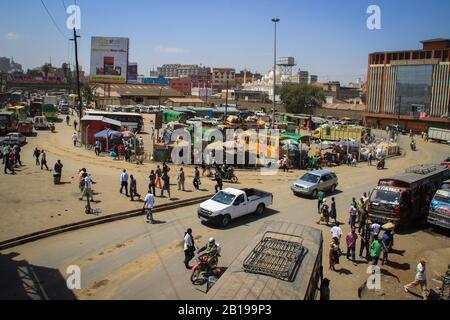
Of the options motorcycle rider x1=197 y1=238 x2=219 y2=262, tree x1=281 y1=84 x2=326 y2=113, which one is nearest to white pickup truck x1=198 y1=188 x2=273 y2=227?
motorcycle rider x1=197 y1=238 x2=219 y2=262

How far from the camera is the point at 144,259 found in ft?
44.1

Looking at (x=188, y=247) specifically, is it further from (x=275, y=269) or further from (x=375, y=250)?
(x=375, y=250)

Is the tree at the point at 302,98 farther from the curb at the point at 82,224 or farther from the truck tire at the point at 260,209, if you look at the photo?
the truck tire at the point at 260,209

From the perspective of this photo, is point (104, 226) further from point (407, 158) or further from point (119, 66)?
point (119, 66)

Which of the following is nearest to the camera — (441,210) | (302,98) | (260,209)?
(441,210)

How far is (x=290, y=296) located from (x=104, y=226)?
11.3m

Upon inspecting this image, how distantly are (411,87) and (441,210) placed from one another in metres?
70.6

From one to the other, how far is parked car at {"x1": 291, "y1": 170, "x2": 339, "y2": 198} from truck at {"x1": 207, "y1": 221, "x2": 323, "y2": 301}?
1249 cm

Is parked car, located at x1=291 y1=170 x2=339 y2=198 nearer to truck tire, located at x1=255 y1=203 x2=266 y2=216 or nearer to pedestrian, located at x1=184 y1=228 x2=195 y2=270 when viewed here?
truck tire, located at x1=255 y1=203 x2=266 y2=216

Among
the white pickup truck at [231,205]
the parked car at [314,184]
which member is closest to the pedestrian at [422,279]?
the white pickup truck at [231,205]

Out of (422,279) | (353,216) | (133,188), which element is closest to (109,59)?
(133,188)

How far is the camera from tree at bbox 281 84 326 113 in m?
91.4

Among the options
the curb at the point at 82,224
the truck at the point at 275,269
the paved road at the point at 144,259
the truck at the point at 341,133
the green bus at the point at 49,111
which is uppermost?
the green bus at the point at 49,111

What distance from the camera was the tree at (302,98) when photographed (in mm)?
91438
